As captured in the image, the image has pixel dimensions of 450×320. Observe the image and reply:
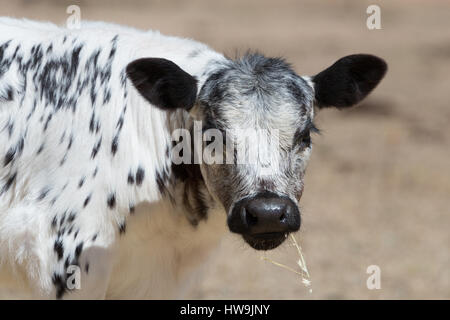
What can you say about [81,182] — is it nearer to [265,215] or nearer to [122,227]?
[122,227]

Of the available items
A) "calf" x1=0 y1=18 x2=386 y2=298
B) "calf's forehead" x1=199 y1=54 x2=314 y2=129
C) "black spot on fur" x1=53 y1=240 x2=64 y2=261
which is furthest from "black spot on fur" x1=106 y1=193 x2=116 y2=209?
"calf's forehead" x1=199 y1=54 x2=314 y2=129

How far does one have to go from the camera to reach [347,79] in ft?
17.5

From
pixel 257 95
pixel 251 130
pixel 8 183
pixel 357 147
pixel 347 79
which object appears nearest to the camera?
pixel 251 130

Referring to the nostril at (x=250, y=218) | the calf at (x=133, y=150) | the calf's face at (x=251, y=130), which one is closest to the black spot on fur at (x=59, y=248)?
the calf at (x=133, y=150)

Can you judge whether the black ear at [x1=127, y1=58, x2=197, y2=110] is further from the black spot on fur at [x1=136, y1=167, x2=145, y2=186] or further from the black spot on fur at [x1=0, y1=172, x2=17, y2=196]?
the black spot on fur at [x1=0, y1=172, x2=17, y2=196]

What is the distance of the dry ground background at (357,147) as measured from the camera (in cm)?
824

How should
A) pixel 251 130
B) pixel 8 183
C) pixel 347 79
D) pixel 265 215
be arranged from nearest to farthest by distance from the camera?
pixel 265 215 < pixel 251 130 < pixel 8 183 < pixel 347 79

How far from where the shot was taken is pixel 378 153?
471 inches

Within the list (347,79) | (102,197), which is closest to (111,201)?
(102,197)

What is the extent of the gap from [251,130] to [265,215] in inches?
19.7

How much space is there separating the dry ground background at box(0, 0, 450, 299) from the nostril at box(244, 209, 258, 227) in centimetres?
85

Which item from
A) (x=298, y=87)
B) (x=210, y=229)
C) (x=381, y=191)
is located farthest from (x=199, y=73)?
(x=381, y=191)
